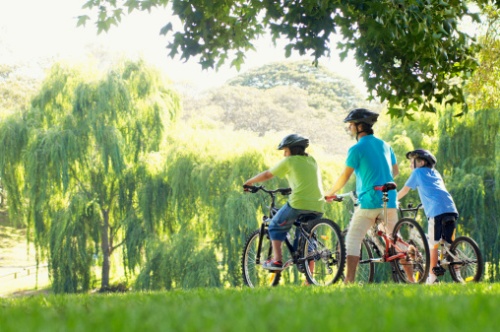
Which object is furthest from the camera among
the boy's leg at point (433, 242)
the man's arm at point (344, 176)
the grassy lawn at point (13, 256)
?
the grassy lawn at point (13, 256)

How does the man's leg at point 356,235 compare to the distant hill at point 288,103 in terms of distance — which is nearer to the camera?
the man's leg at point 356,235

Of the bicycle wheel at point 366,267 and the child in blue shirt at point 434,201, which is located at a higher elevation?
the child in blue shirt at point 434,201

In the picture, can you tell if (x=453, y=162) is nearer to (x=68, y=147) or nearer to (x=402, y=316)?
(x=68, y=147)

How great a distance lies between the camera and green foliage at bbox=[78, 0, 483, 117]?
9.13 m

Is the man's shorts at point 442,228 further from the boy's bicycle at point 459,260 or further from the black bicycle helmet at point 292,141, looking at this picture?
the black bicycle helmet at point 292,141

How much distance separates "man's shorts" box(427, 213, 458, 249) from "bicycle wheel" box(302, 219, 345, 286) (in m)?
1.32

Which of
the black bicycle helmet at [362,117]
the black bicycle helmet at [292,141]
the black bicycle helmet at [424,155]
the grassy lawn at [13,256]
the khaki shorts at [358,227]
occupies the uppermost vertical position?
the black bicycle helmet at [362,117]

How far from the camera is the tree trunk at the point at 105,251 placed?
2323 cm

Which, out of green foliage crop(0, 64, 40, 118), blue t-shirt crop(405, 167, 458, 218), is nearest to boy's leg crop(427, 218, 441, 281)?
blue t-shirt crop(405, 167, 458, 218)

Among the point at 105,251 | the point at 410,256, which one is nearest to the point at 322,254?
the point at 410,256

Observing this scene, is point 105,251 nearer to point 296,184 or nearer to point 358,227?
point 296,184

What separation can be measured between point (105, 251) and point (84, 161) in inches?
111

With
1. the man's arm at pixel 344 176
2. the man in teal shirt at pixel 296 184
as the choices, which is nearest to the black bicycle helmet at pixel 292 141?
the man in teal shirt at pixel 296 184

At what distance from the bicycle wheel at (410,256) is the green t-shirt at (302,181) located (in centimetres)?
81
